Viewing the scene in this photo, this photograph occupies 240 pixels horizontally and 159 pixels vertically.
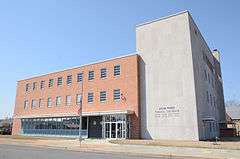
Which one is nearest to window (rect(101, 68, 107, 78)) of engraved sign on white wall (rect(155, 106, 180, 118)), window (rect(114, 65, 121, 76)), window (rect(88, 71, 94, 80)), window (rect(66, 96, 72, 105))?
window (rect(114, 65, 121, 76))

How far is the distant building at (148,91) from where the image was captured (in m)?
32.4

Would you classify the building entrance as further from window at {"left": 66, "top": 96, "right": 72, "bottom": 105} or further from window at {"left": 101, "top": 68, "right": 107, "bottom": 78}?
window at {"left": 66, "top": 96, "right": 72, "bottom": 105}

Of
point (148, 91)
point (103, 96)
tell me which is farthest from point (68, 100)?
point (148, 91)

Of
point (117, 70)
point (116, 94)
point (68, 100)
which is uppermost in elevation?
point (117, 70)

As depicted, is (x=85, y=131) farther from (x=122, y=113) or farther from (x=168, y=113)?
(x=168, y=113)

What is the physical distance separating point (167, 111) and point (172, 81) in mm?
3796

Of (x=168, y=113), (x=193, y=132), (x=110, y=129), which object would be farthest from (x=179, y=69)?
(x=110, y=129)

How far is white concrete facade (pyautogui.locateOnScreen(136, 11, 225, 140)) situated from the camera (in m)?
31.8

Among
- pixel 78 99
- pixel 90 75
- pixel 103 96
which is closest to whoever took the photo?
pixel 103 96

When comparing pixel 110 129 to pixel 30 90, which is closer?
pixel 110 129

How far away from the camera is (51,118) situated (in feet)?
150

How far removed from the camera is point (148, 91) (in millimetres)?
35625

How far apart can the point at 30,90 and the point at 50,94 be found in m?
7.12

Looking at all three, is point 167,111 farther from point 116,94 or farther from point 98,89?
point 98,89
